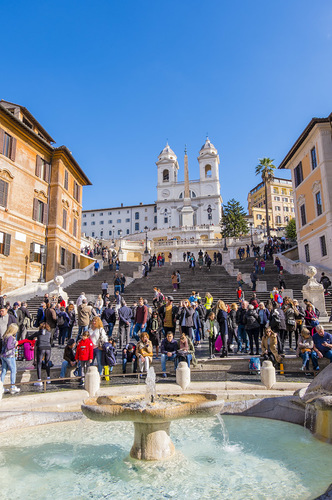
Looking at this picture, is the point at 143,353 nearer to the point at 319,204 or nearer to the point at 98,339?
the point at 98,339

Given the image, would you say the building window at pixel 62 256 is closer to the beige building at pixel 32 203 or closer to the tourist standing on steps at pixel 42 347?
the beige building at pixel 32 203

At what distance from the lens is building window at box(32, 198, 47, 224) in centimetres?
2727

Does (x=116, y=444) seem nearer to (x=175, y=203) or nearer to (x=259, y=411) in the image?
(x=259, y=411)

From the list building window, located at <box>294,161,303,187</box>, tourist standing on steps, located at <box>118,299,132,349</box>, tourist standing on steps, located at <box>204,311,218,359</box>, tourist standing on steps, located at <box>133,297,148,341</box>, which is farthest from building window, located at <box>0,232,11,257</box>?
building window, located at <box>294,161,303,187</box>

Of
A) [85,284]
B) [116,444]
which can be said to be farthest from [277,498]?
[85,284]

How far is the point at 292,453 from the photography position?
5320 millimetres

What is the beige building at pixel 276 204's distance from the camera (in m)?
96.9

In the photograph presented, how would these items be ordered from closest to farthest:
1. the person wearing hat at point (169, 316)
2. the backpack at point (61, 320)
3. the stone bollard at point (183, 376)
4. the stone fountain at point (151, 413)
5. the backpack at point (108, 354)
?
the stone fountain at point (151, 413), the stone bollard at point (183, 376), the backpack at point (108, 354), the person wearing hat at point (169, 316), the backpack at point (61, 320)

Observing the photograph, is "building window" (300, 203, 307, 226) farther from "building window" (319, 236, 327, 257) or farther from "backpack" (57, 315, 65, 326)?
"backpack" (57, 315, 65, 326)

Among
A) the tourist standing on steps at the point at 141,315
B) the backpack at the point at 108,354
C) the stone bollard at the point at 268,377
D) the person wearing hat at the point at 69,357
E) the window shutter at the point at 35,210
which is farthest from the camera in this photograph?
the window shutter at the point at 35,210

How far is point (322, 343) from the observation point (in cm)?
917

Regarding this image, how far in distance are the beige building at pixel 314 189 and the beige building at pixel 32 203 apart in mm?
19069

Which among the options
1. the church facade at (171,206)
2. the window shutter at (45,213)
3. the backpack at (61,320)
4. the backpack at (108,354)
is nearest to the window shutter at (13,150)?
the window shutter at (45,213)

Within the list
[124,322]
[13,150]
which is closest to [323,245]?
[124,322]
